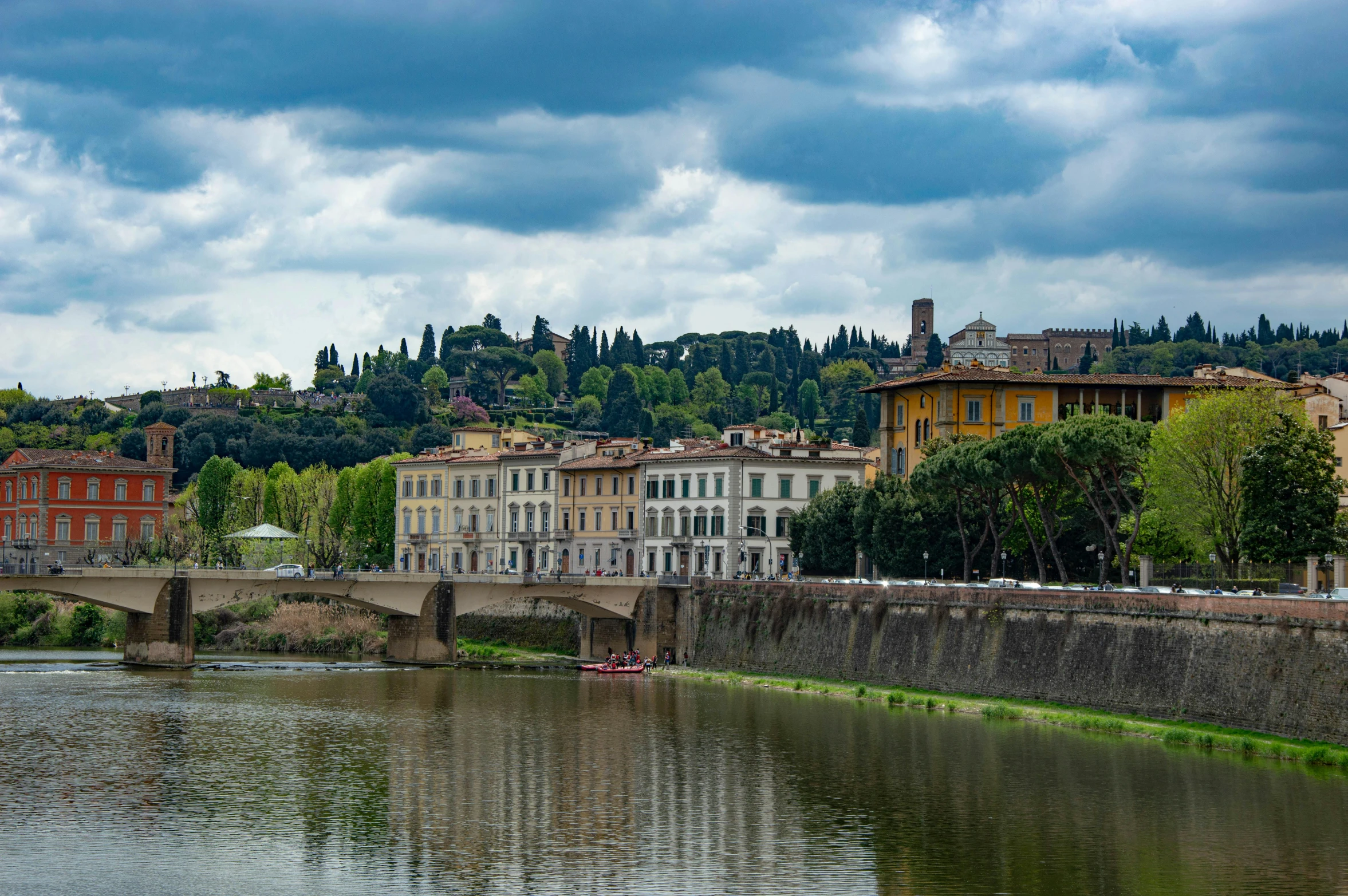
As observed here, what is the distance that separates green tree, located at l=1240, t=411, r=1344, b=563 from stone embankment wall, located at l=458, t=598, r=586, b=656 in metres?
41.9

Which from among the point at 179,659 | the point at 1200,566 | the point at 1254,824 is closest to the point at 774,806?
the point at 1254,824

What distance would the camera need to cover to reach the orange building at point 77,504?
4459 inches

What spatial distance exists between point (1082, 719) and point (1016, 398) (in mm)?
38826

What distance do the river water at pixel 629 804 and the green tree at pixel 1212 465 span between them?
13980 mm

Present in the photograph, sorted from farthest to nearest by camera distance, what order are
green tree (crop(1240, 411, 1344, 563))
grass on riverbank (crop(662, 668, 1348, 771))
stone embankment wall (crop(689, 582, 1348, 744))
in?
1. green tree (crop(1240, 411, 1344, 563))
2. stone embankment wall (crop(689, 582, 1348, 744))
3. grass on riverbank (crop(662, 668, 1348, 771))

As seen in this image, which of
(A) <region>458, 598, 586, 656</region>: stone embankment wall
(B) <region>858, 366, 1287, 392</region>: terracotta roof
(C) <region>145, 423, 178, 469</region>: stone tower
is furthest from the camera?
(C) <region>145, 423, 178, 469</region>: stone tower

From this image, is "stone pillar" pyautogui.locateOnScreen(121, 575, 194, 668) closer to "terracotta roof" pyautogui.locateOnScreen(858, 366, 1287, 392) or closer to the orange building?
the orange building

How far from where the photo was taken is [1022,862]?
34.0 metres

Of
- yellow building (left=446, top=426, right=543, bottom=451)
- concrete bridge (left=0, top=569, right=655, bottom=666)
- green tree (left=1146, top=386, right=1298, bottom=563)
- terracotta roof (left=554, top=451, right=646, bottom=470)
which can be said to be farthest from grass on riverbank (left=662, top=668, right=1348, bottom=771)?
yellow building (left=446, top=426, right=543, bottom=451)

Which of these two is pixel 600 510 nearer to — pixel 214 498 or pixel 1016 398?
pixel 1016 398

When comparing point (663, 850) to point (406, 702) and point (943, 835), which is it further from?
point (406, 702)

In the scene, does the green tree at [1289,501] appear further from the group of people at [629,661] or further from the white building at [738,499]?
the white building at [738,499]

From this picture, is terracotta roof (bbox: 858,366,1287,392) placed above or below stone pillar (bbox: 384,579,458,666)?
above

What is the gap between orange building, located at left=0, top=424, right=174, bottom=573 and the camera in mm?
113250
